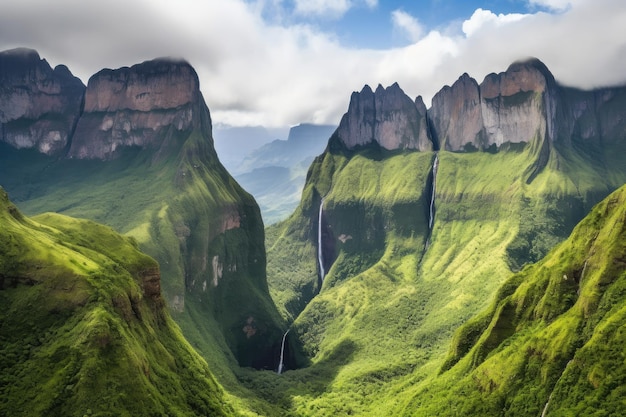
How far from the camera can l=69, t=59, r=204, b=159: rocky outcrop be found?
184375mm

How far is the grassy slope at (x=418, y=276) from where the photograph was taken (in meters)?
117

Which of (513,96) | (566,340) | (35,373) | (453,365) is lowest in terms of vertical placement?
(453,365)

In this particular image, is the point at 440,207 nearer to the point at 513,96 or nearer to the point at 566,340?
the point at 513,96

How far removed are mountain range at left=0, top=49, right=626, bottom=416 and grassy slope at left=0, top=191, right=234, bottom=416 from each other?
0.95 ft

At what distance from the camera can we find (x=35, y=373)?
194 ft

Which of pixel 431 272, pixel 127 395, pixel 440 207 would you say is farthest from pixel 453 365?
pixel 440 207

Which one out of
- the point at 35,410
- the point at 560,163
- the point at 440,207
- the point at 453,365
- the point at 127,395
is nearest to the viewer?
the point at 35,410

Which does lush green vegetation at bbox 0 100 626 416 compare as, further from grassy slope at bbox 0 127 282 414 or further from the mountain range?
grassy slope at bbox 0 127 282 414

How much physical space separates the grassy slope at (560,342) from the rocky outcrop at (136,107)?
132 metres

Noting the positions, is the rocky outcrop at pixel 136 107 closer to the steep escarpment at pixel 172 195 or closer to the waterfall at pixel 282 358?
the steep escarpment at pixel 172 195

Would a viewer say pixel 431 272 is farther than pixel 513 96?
No

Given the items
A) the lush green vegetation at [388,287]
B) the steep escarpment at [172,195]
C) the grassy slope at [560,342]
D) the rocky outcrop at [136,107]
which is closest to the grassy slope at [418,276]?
the lush green vegetation at [388,287]

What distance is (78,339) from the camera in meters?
61.1

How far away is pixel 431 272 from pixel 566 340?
105823 millimetres
